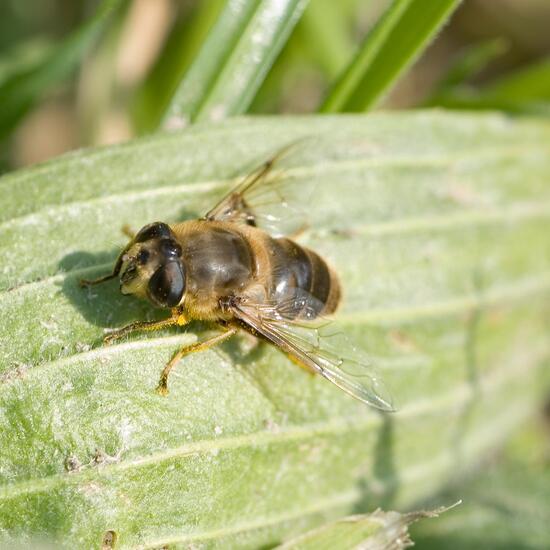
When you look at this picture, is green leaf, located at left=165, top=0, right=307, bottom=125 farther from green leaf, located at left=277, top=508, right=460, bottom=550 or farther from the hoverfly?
green leaf, located at left=277, top=508, right=460, bottom=550

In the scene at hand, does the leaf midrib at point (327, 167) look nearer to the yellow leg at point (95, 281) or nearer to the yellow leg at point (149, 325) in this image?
the yellow leg at point (95, 281)

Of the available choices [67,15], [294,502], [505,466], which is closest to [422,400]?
[294,502]

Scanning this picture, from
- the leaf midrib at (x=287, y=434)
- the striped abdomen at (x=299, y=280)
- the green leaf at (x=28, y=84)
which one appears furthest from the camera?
the green leaf at (x=28, y=84)

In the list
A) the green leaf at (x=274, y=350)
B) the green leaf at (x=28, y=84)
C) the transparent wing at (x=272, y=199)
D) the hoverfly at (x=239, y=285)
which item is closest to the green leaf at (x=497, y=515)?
the green leaf at (x=274, y=350)

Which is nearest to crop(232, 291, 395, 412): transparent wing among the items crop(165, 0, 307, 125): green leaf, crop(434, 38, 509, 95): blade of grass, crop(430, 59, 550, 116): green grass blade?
crop(165, 0, 307, 125): green leaf

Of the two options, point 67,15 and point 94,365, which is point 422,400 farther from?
point 67,15

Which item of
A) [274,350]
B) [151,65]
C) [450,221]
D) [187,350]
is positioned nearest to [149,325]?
[187,350]

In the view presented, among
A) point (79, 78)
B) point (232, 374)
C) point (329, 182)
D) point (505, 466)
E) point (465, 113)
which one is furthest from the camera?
point (79, 78)
